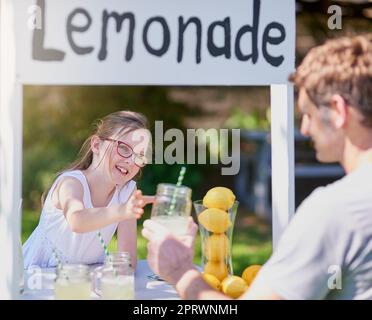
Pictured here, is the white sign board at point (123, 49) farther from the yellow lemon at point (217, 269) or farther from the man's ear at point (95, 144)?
the yellow lemon at point (217, 269)

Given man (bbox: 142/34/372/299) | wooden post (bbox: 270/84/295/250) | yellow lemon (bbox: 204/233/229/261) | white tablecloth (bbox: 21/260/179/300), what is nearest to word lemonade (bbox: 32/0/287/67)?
wooden post (bbox: 270/84/295/250)

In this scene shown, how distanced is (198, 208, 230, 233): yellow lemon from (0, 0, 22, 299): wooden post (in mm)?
524

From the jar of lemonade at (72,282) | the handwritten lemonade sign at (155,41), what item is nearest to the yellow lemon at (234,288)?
the jar of lemonade at (72,282)

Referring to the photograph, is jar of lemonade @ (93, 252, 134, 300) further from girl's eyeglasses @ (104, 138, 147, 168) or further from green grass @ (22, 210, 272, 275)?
green grass @ (22, 210, 272, 275)

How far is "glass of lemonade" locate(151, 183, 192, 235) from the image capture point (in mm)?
1720

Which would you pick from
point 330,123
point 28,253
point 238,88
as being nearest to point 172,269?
point 330,123

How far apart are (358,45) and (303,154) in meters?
4.70

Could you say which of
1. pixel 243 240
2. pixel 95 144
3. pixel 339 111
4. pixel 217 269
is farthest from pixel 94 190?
pixel 243 240

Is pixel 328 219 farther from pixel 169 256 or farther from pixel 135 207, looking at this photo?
pixel 135 207

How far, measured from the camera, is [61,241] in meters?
2.17

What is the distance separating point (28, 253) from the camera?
221 cm
